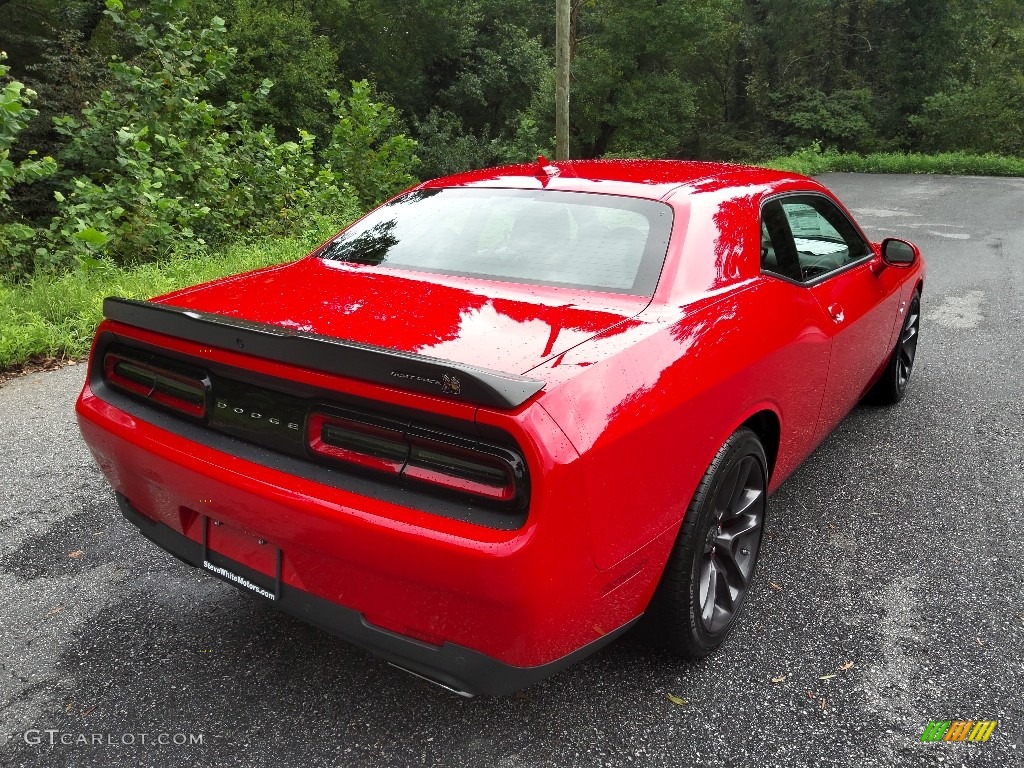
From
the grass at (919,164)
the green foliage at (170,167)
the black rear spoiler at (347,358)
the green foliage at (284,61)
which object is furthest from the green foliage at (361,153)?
the grass at (919,164)

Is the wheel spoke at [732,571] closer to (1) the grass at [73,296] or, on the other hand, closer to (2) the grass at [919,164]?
(1) the grass at [73,296]

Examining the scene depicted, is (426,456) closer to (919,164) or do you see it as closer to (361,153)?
(361,153)

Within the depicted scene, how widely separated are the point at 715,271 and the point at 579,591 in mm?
Answer: 1225

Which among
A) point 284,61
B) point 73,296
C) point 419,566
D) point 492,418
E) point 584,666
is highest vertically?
point 284,61

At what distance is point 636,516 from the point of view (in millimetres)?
1852

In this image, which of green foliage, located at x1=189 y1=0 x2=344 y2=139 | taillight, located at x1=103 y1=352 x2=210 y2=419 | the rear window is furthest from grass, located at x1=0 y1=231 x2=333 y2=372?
green foliage, located at x1=189 y1=0 x2=344 y2=139

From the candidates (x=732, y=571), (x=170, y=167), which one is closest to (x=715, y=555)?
(x=732, y=571)

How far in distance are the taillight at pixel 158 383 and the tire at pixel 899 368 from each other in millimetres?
3655

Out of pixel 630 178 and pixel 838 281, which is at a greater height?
pixel 630 178

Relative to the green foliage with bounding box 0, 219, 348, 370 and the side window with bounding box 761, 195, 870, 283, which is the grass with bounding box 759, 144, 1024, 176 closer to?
the green foliage with bounding box 0, 219, 348, 370

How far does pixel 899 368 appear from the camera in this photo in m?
4.54

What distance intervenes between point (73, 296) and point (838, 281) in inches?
216

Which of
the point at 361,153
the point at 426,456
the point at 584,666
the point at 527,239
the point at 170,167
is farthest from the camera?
the point at 361,153

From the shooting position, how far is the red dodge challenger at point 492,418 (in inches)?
65.4
